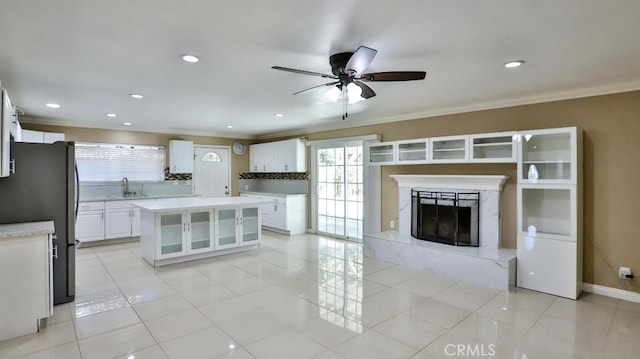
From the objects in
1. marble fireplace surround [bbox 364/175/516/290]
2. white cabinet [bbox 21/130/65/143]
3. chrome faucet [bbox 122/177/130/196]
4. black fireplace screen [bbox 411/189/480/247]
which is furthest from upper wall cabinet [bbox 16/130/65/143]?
black fireplace screen [bbox 411/189/480/247]

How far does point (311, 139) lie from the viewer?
7195 millimetres

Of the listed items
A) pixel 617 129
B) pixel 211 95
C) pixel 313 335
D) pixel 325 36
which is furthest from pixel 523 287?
pixel 211 95

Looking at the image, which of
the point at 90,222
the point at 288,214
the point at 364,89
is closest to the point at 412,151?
the point at 364,89

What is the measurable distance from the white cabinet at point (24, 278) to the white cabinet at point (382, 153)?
4.21 metres

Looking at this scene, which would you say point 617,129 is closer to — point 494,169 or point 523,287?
point 494,169

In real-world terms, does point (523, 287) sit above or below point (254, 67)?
below

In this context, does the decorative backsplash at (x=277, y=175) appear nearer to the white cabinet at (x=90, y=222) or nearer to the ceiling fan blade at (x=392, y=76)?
the white cabinet at (x=90, y=222)

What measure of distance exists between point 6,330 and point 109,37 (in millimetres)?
2474

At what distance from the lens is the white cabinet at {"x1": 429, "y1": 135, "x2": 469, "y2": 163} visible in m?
4.44

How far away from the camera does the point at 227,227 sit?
5348 millimetres

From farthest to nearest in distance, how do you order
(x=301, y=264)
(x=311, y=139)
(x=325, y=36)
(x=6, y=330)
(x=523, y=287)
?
1. (x=311, y=139)
2. (x=301, y=264)
3. (x=523, y=287)
4. (x=6, y=330)
5. (x=325, y=36)

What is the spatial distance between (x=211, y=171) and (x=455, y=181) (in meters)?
5.49

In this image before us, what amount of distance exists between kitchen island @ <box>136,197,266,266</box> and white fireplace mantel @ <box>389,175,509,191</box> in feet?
8.00

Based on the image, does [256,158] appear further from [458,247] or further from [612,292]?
[612,292]
